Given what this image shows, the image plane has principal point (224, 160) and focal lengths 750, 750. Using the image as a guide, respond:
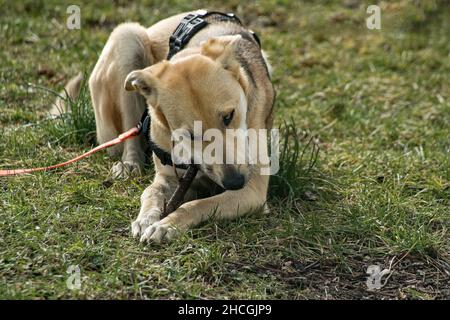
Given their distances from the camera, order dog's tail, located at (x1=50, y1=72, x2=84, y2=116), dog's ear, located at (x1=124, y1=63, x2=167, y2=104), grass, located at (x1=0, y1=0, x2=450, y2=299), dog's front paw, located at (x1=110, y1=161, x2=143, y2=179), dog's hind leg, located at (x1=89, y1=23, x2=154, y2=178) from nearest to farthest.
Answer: grass, located at (x1=0, y1=0, x2=450, y2=299) < dog's ear, located at (x1=124, y1=63, x2=167, y2=104) < dog's front paw, located at (x1=110, y1=161, x2=143, y2=179) < dog's hind leg, located at (x1=89, y1=23, x2=154, y2=178) < dog's tail, located at (x1=50, y1=72, x2=84, y2=116)

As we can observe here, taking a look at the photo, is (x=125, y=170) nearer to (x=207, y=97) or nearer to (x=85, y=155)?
(x=85, y=155)

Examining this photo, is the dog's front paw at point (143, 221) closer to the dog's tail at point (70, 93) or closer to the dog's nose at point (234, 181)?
the dog's nose at point (234, 181)

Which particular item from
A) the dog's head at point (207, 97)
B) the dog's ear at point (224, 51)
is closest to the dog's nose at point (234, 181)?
the dog's head at point (207, 97)

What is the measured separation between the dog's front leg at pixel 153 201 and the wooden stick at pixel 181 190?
0.19ft

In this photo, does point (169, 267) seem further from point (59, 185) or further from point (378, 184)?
point (378, 184)

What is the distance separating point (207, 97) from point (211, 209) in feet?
2.27

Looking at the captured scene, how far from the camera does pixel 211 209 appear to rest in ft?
14.8

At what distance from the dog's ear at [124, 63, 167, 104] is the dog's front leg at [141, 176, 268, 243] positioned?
2.31ft

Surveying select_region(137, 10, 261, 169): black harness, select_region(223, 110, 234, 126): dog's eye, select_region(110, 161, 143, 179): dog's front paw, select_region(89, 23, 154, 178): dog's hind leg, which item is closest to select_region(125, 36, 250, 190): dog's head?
select_region(223, 110, 234, 126): dog's eye

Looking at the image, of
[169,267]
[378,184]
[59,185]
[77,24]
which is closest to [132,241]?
[169,267]

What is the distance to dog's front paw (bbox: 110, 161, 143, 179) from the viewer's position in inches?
207

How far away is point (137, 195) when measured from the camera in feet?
16.3

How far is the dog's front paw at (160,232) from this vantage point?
4184 mm

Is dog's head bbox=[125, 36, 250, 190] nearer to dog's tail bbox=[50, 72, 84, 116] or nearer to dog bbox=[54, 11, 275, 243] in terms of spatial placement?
dog bbox=[54, 11, 275, 243]
